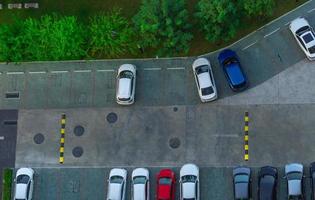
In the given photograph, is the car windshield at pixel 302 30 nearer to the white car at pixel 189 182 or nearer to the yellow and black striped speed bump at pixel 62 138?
the white car at pixel 189 182

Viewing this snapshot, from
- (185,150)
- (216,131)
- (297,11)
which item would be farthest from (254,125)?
(297,11)

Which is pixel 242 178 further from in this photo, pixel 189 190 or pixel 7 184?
pixel 7 184

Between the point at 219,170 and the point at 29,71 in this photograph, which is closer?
the point at 219,170

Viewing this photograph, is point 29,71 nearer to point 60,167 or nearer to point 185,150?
point 60,167

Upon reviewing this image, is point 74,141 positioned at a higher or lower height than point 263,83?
lower

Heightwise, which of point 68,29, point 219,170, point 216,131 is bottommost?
point 219,170

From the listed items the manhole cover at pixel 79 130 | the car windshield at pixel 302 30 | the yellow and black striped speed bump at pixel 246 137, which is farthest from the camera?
the manhole cover at pixel 79 130

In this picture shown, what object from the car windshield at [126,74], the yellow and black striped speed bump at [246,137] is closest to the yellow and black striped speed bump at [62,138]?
the car windshield at [126,74]
